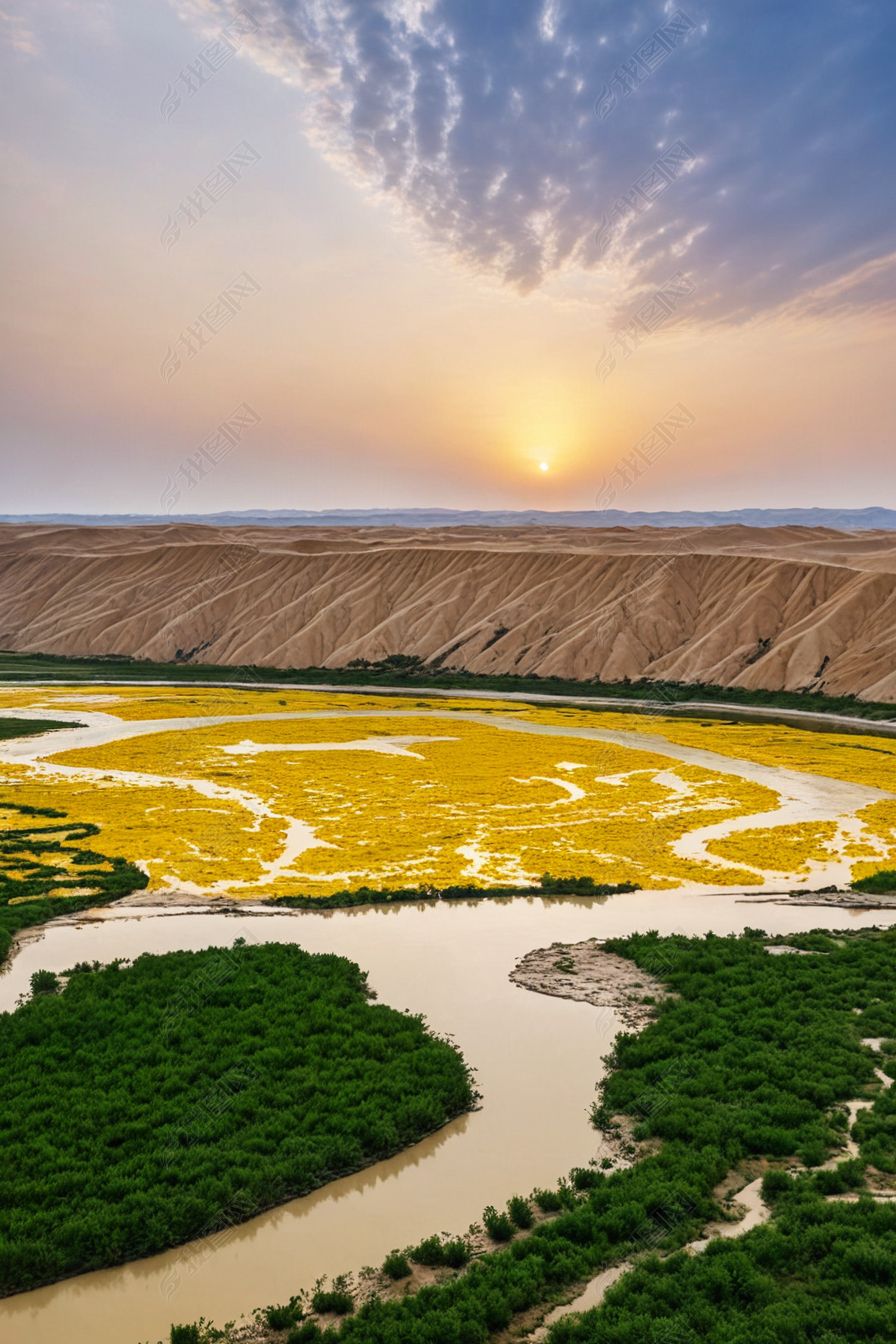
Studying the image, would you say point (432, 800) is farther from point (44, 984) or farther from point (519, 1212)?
point (519, 1212)

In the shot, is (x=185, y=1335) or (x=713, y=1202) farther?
(x=713, y=1202)

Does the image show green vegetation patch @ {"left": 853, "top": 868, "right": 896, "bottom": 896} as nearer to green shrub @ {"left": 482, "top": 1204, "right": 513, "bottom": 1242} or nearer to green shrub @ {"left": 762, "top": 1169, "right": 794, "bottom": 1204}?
green shrub @ {"left": 762, "top": 1169, "right": 794, "bottom": 1204}

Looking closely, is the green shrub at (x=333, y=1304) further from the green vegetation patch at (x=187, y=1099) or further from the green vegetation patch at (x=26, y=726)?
the green vegetation patch at (x=26, y=726)

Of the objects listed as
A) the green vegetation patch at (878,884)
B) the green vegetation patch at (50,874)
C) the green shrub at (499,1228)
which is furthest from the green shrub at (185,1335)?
the green vegetation patch at (878,884)

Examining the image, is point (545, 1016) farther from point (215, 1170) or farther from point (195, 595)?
point (195, 595)

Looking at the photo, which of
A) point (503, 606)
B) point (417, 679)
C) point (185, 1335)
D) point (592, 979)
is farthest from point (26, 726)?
point (503, 606)

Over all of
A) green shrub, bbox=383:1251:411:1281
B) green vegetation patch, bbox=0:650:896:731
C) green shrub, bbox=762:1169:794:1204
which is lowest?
green shrub, bbox=383:1251:411:1281

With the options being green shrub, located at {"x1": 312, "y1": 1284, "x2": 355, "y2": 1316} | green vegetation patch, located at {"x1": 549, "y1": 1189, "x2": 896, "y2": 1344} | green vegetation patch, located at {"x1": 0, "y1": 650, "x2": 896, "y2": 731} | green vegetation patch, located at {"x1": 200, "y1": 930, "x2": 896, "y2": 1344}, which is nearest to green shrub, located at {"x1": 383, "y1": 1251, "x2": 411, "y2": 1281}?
green vegetation patch, located at {"x1": 200, "y1": 930, "x2": 896, "y2": 1344}
